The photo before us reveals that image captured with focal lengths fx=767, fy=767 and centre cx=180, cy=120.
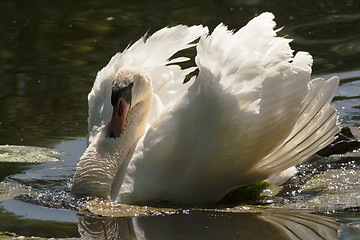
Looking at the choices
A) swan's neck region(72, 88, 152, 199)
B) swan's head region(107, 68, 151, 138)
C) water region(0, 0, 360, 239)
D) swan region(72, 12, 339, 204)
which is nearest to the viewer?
water region(0, 0, 360, 239)

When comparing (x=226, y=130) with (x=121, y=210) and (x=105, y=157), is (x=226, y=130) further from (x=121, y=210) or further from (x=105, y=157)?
(x=105, y=157)

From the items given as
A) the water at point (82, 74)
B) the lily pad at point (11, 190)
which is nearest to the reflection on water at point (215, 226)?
the water at point (82, 74)

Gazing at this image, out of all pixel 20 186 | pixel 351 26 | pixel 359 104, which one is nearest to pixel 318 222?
pixel 20 186

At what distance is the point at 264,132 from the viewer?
255 inches

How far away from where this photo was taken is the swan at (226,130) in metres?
6.38

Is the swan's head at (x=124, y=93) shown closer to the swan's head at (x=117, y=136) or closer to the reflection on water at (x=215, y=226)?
the swan's head at (x=117, y=136)

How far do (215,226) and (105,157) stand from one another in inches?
63.4

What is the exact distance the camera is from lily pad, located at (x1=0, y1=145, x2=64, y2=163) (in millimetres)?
8172

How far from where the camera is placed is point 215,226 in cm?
583

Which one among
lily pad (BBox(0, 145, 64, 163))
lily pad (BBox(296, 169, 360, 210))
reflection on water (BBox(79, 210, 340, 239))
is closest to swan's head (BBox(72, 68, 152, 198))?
reflection on water (BBox(79, 210, 340, 239))

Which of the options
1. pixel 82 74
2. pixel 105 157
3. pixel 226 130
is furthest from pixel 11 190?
pixel 82 74

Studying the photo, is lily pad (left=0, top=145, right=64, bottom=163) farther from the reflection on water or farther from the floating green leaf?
the reflection on water

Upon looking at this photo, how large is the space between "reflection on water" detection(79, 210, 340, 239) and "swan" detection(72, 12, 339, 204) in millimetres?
427

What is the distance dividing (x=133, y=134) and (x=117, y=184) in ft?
2.05
